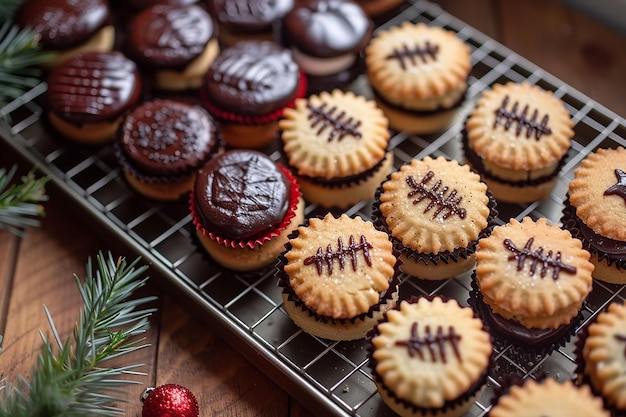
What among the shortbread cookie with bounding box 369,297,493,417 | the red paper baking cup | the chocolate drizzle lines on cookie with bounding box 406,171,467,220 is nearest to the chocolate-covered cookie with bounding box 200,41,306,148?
the red paper baking cup

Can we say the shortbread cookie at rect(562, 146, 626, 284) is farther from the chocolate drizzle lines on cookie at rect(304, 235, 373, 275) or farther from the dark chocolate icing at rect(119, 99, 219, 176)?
the dark chocolate icing at rect(119, 99, 219, 176)

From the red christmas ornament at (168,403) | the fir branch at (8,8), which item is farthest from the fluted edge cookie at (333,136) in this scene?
the fir branch at (8,8)

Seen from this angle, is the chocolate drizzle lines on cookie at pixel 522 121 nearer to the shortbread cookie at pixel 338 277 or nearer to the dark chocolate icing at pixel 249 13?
the shortbread cookie at pixel 338 277

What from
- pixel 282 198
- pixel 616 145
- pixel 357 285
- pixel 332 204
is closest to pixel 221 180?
pixel 282 198

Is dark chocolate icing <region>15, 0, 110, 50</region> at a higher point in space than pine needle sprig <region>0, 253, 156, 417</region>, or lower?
higher

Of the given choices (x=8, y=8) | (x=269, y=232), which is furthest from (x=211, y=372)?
(x=8, y=8)

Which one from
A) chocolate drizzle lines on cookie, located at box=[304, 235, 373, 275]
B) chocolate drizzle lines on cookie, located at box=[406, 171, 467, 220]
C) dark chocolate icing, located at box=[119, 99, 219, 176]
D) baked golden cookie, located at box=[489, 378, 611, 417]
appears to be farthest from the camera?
dark chocolate icing, located at box=[119, 99, 219, 176]

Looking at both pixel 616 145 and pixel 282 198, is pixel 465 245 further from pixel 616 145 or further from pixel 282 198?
pixel 616 145
